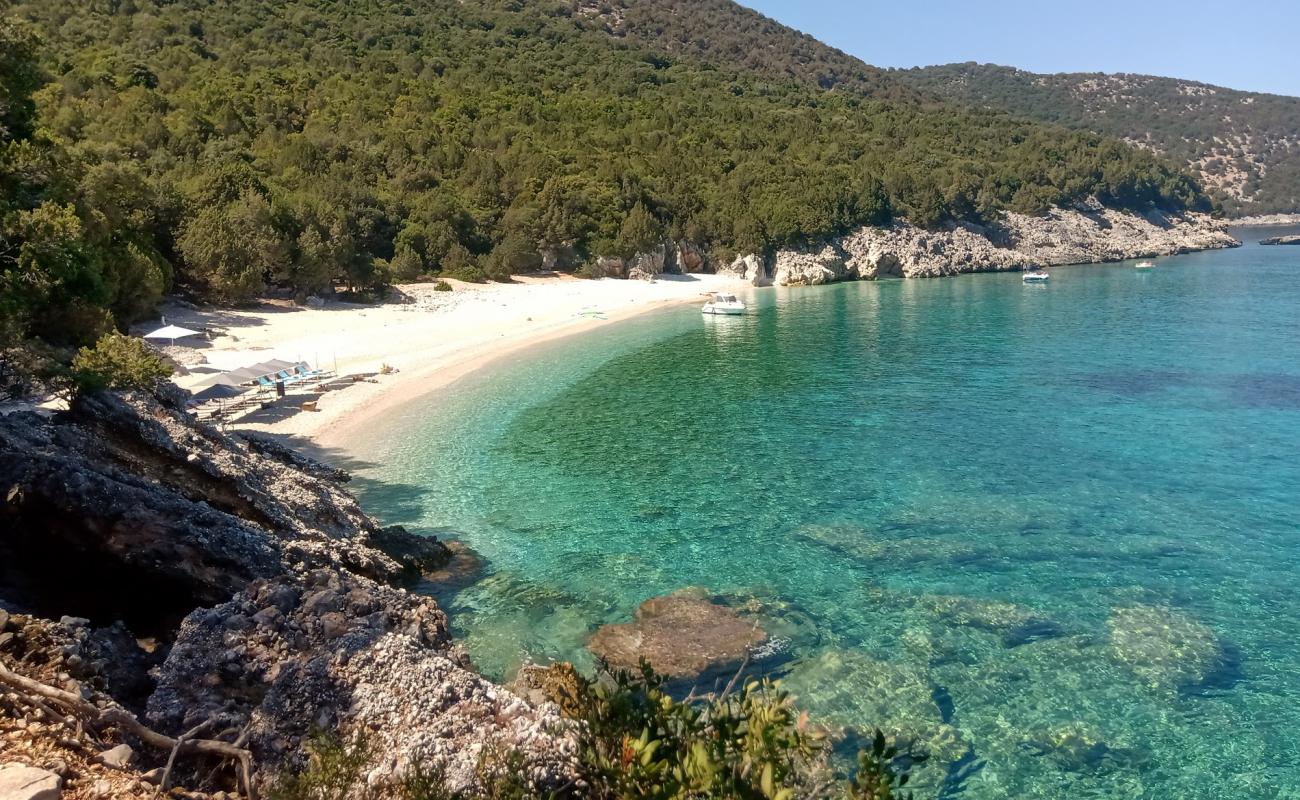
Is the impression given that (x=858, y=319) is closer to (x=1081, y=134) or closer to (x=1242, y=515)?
(x=1242, y=515)

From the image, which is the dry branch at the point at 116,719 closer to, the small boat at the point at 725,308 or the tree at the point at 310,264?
the tree at the point at 310,264

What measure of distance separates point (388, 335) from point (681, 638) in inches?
1189

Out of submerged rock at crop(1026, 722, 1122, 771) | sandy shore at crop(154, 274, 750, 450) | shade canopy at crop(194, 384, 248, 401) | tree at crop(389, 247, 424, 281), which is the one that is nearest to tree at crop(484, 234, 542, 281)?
sandy shore at crop(154, 274, 750, 450)

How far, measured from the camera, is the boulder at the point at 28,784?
447 centimetres

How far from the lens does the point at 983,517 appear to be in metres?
16.4

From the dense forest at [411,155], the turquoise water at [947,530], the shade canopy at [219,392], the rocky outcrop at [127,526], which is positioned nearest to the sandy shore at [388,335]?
the shade canopy at [219,392]

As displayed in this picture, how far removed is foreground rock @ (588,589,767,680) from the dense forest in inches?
407

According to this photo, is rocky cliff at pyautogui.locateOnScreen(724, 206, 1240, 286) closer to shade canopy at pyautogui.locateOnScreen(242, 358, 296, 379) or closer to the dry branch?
shade canopy at pyautogui.locateOnScreen(242, 358, 296, 379)

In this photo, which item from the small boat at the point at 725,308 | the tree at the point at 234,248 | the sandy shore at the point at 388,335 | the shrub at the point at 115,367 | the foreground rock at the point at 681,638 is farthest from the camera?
the small boat at the point at 725,308

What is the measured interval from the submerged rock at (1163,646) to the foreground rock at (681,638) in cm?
516

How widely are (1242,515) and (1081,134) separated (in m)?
124

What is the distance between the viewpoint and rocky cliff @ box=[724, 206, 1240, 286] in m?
71.6

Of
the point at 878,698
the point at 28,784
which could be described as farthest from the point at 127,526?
the point at 878,698

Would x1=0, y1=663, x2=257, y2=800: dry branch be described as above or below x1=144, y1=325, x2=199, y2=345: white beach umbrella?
below
